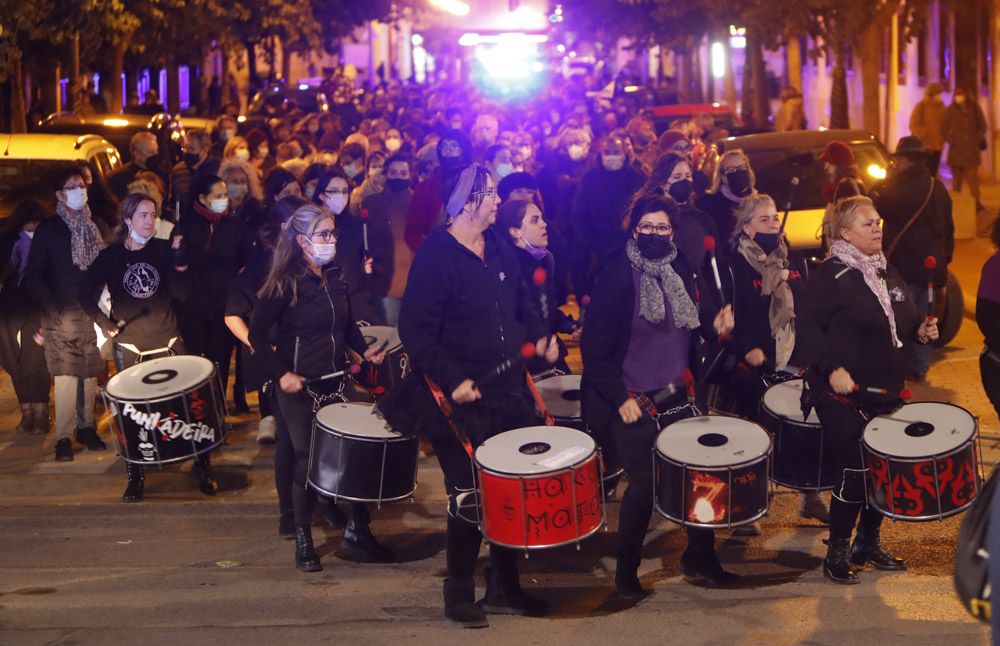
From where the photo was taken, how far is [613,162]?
13.2 meters

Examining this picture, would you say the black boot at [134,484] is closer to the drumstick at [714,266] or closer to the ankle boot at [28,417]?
the ankle boot at [28,417]

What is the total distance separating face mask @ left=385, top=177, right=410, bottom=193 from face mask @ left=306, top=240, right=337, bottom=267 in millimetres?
4109

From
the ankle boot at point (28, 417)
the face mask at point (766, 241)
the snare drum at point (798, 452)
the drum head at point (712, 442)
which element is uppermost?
the face mask at point (766, 241)

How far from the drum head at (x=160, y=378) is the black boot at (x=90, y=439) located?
2058mm

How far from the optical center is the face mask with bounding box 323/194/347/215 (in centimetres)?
1080

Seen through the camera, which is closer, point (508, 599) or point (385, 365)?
point (508, 599)

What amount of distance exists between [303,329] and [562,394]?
1365 mm

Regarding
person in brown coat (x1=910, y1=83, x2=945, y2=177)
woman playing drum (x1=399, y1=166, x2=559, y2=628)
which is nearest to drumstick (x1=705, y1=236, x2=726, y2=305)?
woman playing drum (x1=399, y1=166, x2=559, y2=628)

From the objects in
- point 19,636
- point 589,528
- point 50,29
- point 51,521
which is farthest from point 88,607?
point 50,29

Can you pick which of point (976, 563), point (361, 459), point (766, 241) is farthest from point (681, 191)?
point (976, 563)

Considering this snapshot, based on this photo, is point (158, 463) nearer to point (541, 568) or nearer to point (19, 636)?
point (19, 636)

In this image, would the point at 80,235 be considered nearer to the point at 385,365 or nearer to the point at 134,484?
the point at 134,484

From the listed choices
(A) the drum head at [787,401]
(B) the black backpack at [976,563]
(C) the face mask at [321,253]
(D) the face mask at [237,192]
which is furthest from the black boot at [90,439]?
(B) the black backpack at [976,563]

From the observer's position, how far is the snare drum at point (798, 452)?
760cm
